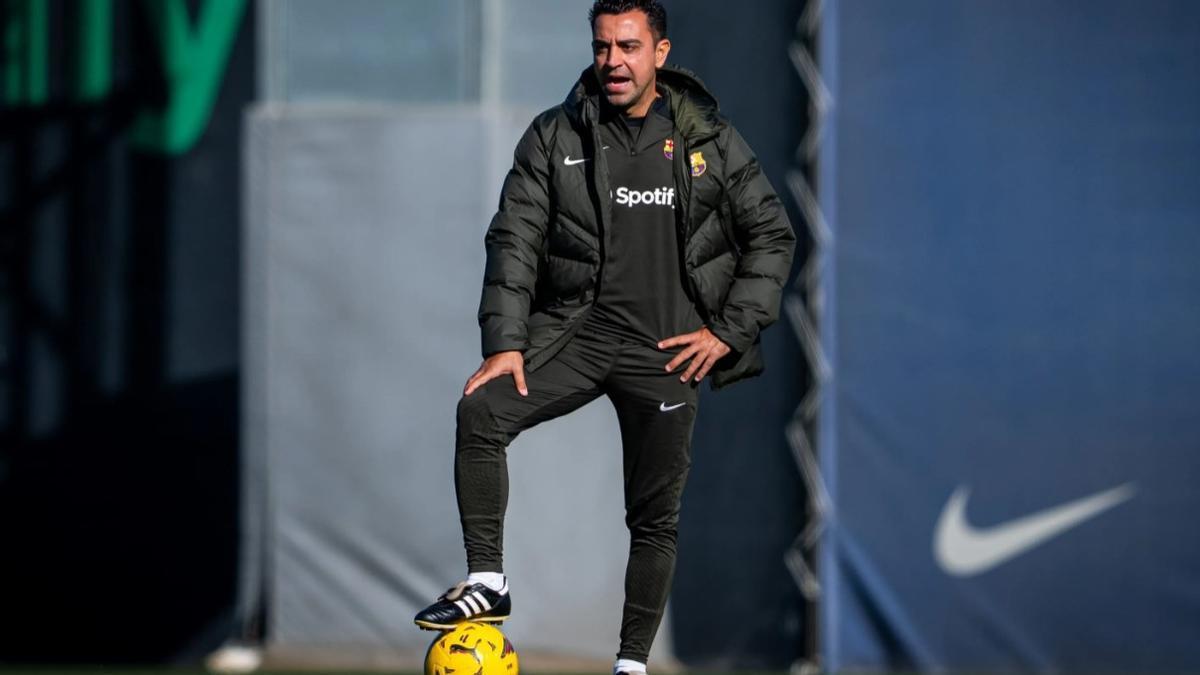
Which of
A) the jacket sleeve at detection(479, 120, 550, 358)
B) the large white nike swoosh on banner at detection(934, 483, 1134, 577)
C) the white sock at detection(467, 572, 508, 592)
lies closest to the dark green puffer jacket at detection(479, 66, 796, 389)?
the jacket sleeve at detection(479, 120, 550, 358)

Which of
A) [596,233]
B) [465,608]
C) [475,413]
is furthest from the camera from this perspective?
[596,233]

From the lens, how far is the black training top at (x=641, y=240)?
5.97 meters

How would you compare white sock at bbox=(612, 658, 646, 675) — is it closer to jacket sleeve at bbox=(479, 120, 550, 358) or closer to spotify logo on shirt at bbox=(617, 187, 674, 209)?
jacket sleeve at bbox=(479, 120, 550, 358)

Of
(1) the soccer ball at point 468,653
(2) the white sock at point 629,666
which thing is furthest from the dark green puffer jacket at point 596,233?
(2) the white sock at point 629,666

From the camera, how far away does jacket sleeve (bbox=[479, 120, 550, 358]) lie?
5820 mm

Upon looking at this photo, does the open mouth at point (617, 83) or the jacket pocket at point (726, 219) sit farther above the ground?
the open mouth at point (617, 83)

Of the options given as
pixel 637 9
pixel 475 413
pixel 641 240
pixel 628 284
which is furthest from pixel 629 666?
pixel 637 9

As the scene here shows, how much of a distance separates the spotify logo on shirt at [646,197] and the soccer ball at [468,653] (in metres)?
1.42

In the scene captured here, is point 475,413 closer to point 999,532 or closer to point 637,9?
point 637,9

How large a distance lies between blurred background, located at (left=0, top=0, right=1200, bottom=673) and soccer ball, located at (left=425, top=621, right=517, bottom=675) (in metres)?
3.98

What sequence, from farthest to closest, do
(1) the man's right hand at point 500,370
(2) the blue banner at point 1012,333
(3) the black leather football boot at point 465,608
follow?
(2) the blue banner at point 1012,333, (1) the man's right hand at point 500,370, (3) the black leather football boot at point 465,608

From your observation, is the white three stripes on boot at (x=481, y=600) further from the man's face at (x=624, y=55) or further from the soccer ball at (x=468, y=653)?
the man's face at (x=624, y=55)

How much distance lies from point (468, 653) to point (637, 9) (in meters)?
2.09

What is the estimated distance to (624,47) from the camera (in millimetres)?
5902
